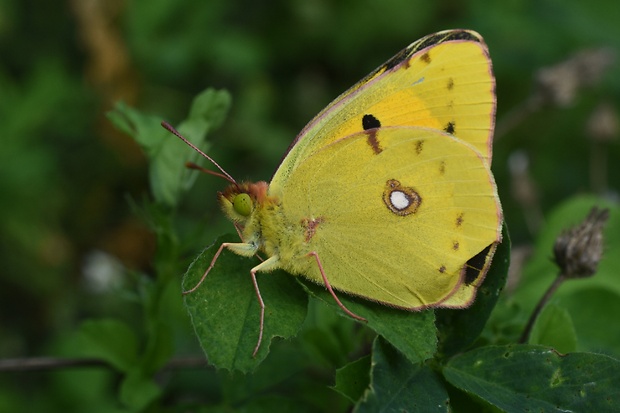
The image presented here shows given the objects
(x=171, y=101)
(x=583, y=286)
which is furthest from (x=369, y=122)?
(x=171, y=101)

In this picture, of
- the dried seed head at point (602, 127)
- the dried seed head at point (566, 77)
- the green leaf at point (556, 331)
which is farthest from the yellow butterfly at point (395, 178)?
the dried seed head at point (602, 127)

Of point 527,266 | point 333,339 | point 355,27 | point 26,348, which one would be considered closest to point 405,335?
point 333,339

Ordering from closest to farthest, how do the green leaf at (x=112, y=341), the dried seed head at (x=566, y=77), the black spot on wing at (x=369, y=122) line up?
the black spot on wing at (x=369, y=122) → the green leaf at (x=112, y=341) → the dried seed head at (x=566, y=77)

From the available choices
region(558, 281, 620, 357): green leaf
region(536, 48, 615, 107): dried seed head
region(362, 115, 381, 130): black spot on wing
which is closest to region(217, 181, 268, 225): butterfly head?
region(362, 115, 381, 130): black spot on wing

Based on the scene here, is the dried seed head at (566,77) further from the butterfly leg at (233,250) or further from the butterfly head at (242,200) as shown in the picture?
the butterfly leg at (233,250)

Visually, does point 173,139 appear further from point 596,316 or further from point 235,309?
point 596,316

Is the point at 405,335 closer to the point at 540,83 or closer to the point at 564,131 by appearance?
the point at 540,83
